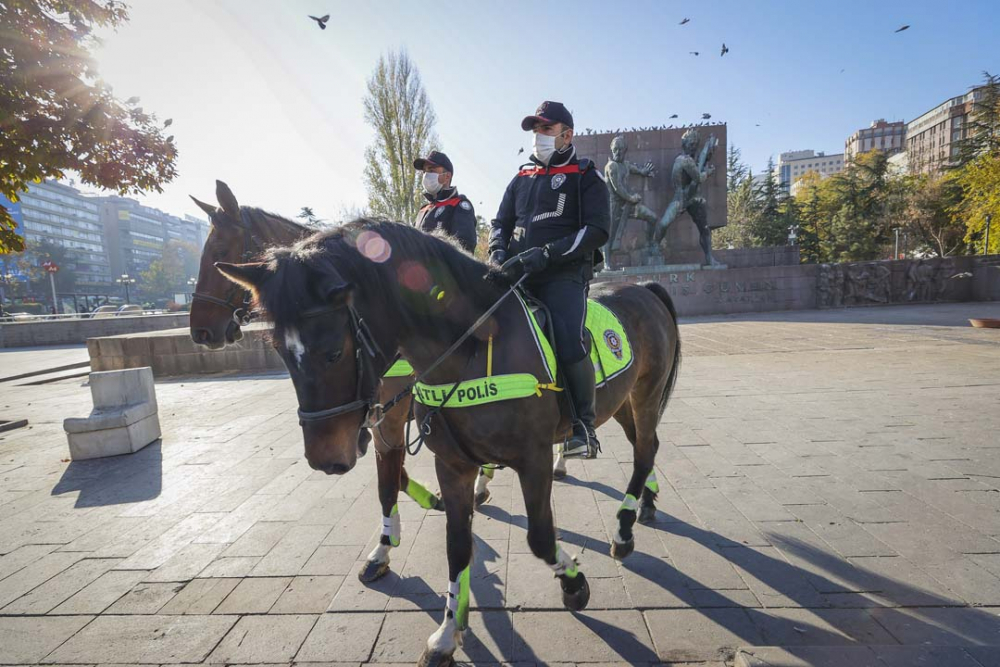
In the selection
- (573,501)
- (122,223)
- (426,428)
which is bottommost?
(573,501)

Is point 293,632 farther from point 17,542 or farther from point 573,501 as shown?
point 17,542

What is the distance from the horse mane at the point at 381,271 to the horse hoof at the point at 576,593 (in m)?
1.63

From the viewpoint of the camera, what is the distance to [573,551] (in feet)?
10.7

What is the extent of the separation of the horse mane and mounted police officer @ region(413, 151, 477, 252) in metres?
1.48

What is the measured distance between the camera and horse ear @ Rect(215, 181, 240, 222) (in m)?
3.50

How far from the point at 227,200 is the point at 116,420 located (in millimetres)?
4091

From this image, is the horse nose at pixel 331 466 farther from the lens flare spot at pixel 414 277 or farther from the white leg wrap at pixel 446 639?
the white leg wrap at pixel 446 639

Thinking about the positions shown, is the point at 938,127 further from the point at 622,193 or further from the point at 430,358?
the point at 430,358

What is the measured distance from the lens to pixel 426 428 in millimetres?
2244

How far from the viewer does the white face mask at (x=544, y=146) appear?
111 inches

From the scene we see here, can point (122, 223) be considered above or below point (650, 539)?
above

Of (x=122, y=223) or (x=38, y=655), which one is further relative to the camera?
(x=122, y=223)

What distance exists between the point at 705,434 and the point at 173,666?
17.6ft

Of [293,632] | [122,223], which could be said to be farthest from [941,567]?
[122,223]
